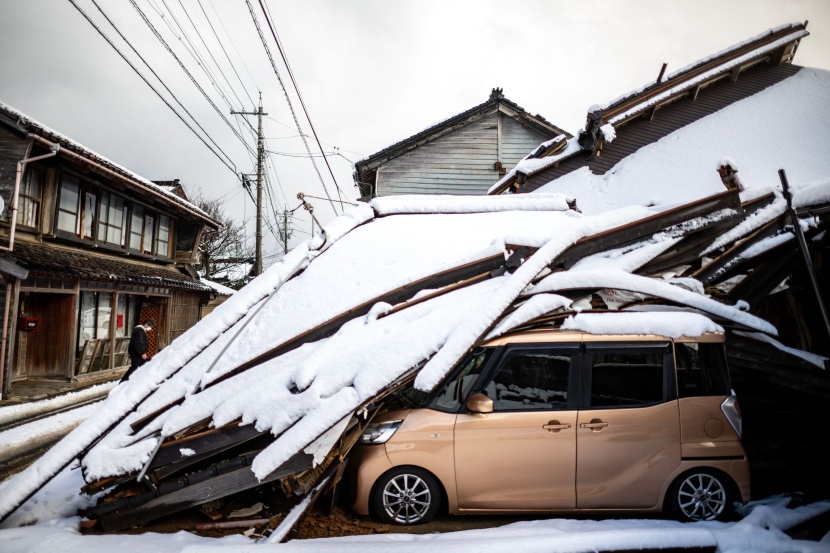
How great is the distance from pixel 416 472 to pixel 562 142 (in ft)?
30.1

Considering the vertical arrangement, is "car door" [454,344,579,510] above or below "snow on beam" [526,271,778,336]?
below

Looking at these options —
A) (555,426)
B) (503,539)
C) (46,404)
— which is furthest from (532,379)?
(46,404)

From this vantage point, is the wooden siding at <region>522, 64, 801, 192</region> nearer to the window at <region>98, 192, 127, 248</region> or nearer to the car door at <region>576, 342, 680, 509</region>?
the car door at <region>576, 342, 680, 509</region>

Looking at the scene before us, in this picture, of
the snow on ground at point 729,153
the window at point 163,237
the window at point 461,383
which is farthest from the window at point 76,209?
the window at point 461,383

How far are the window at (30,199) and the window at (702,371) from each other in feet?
47.8

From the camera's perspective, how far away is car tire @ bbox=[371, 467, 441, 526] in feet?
11.5

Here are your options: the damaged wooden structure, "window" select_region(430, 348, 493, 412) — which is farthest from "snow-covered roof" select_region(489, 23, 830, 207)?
"window" select_region(430, 348, 493, 412)

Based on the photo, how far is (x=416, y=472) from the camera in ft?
11.6

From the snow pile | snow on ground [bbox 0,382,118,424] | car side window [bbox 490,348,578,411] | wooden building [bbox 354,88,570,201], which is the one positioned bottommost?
snow on ground [bbox 0,382,118,424]

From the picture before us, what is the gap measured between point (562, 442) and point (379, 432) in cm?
148

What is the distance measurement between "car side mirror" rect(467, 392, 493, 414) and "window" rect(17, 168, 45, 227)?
13.2 meters

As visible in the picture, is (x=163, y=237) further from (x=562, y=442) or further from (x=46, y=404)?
(x=562, y=442)

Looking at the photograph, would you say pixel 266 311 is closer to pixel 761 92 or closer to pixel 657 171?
pixel 657 171

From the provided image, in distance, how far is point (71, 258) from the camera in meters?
12.2
